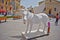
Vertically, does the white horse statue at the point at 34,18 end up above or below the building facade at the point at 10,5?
below

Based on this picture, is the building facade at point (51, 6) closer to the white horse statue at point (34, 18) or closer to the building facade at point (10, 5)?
the white horse statue at point (34, 18)

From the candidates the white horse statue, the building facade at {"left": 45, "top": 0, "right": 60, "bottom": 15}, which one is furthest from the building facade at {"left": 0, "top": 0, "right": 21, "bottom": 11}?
the building facade at {"left": 45, "top": 0, "right": 60, "bottom": 15}

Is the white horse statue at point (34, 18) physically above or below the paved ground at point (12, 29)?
above

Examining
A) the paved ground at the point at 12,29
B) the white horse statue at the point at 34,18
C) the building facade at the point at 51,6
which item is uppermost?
the building facade at the point at 51,6

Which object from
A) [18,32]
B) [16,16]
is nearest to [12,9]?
[16,16]

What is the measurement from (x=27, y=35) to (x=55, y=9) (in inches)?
12.7

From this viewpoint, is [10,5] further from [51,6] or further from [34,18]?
[51,6]

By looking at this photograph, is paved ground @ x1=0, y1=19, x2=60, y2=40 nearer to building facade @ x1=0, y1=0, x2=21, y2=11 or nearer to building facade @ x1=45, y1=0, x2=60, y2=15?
building facade @ x1=0, y1=0, x2=21, y2=11

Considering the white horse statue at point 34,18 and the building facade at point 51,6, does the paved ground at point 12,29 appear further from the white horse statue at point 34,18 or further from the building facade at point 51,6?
the building facade at point 51,6

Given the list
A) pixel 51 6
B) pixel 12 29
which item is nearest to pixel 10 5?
pixel 12 29

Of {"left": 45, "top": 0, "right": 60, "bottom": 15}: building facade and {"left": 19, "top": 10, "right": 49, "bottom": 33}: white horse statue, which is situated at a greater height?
{"left": 45, "top": 0, "right": 60, "bottom": 15}: building facade

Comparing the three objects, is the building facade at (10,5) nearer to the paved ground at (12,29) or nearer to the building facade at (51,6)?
the paved ground at (12,29)

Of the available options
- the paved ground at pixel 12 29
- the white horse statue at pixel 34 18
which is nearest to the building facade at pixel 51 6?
the white horse statue at pixel 34 18

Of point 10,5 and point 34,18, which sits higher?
point 10,5
